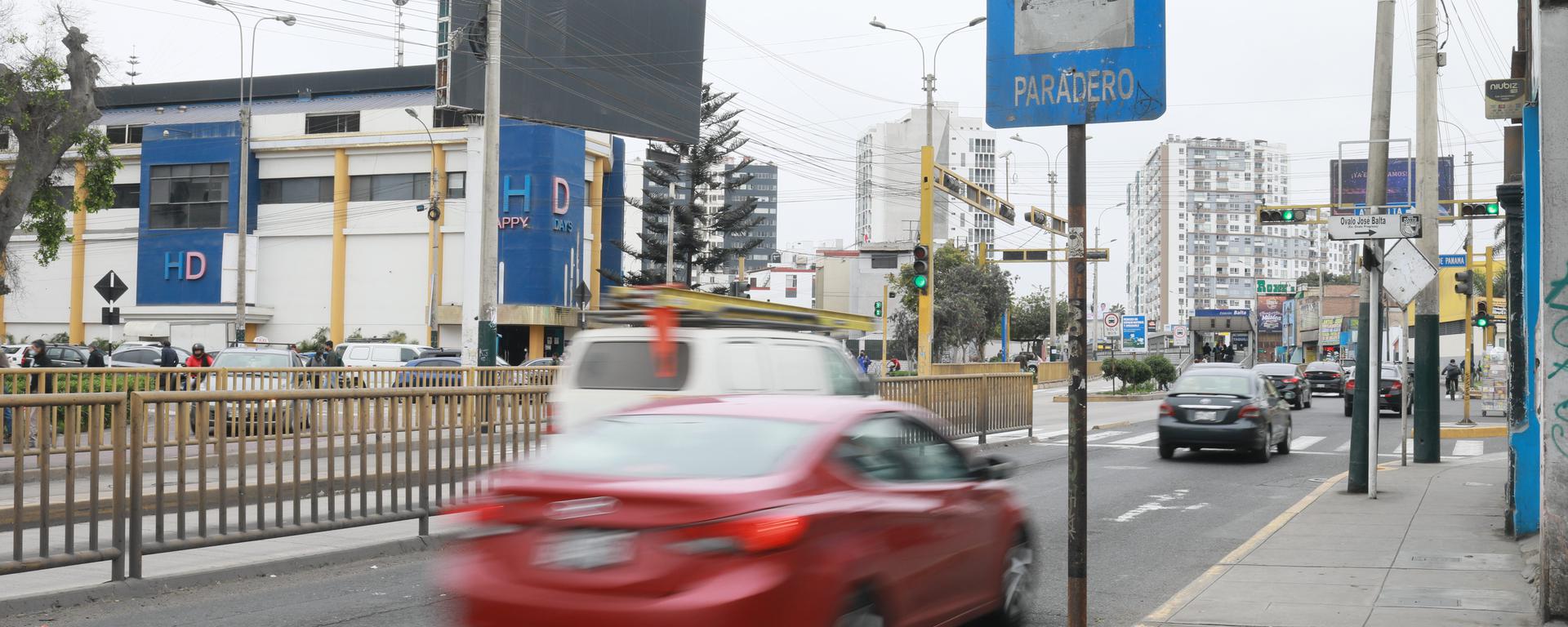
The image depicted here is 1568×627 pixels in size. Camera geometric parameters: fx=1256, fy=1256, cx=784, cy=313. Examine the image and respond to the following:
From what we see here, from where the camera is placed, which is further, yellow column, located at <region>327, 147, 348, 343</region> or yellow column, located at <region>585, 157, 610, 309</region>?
yellow column, located at <region>585, 157, 610, 309</region>

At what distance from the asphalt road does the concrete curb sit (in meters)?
0.08

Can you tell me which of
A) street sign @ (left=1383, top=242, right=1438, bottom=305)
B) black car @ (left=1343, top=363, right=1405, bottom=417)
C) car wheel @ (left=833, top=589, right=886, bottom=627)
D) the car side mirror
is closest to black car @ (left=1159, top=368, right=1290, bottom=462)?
street sign @ (left=1383, top=242, right=1438, bottom=305)

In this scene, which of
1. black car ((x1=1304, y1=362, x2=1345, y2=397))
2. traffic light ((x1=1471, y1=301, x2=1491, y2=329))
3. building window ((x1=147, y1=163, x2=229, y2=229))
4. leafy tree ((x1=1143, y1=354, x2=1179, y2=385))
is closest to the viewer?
traffic light ((x1=1471, y1=301, x2=1491, y2=329))

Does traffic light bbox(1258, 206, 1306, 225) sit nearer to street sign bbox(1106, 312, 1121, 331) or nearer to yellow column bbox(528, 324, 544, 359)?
street sign bbox(1106, 312, 1121, 331)

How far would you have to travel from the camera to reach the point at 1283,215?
3209 cm

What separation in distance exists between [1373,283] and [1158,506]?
3.45 m

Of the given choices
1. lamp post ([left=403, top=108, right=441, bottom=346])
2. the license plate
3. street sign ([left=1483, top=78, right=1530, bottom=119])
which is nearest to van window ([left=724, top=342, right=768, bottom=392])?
the license plate

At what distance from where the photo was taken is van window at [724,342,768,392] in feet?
36.9

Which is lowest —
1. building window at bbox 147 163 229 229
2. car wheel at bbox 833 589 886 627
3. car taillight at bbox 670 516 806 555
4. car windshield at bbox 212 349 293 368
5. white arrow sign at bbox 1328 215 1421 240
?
car wheel at bbox 833 589 886 627

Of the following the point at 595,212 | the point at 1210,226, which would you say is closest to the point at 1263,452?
the point at 595,212

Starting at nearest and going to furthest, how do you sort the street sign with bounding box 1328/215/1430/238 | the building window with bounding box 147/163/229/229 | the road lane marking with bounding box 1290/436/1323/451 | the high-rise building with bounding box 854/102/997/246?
the street sign with bounding box 1328/215/1430/238
the road lane marking with bounding box 1290/436/1323/451
the building window with bounding box 147/163/229/229
the high-rise building with bounding box 854/102/997/246

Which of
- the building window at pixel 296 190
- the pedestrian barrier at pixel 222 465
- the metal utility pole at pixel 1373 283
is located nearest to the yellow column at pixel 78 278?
the building window at pixel 296 190

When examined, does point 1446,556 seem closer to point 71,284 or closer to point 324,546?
point 324,546

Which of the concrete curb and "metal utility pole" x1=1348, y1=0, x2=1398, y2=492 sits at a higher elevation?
"metal utility pole" x1=1348, y1=0, x2=1398, y2=492
